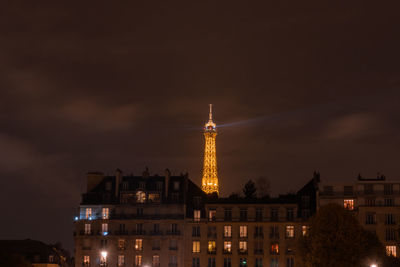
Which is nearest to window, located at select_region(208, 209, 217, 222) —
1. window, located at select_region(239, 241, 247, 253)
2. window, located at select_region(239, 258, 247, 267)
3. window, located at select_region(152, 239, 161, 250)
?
window, located at select_region(239, 241, 247, 253)

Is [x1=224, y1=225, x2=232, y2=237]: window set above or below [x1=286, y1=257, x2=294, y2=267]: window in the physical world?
above

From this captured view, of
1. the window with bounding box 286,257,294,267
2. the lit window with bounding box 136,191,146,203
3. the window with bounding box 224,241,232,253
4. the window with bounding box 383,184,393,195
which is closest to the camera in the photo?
the window with bounding box 383,184,393,195

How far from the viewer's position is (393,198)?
130 meters

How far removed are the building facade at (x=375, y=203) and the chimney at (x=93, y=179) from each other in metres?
37.6

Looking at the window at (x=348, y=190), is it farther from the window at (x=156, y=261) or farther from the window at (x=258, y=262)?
the window at (x=156, y=261)

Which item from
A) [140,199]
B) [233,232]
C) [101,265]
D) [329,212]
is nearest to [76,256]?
[101,265]

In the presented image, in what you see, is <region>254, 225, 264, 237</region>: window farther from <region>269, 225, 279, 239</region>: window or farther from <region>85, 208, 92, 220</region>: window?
<region>85, 208, 92, 220</region>: window

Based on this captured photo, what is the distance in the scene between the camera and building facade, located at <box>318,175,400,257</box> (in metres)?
129

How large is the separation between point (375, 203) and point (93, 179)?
1846 inches

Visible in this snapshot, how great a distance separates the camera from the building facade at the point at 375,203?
5079 inches

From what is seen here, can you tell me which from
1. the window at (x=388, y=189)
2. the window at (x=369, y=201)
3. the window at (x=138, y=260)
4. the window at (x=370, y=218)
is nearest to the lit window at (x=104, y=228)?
the window at (x=138, y=260)

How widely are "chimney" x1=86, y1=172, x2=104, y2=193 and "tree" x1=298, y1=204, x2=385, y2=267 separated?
1677 inches

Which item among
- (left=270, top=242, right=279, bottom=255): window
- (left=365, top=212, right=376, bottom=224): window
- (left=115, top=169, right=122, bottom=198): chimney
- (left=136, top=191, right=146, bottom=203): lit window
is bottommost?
(left=270, top=242, right=279, bottom=255): window

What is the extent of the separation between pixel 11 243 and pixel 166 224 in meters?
38.9
